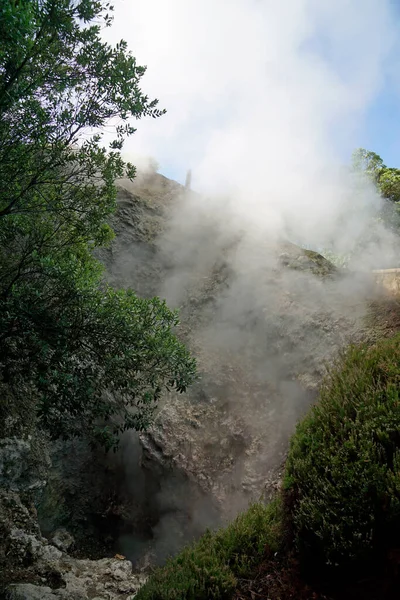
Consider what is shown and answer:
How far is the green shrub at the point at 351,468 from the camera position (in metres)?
3.56

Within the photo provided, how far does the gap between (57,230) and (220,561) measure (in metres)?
4.83

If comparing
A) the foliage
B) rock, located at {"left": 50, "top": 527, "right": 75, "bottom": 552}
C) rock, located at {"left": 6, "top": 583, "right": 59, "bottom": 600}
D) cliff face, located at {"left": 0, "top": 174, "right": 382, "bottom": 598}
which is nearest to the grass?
rock, located at {"left": 6, "top": 583, "right": 59, "bottom": 600}

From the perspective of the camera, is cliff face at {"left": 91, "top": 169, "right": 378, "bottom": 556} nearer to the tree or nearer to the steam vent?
the steam vent

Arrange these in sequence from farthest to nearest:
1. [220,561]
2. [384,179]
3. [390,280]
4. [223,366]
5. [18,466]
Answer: [384,179]
[223,366]
[390,280]
[18,466]
[220,561]

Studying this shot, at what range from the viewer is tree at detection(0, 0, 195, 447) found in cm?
432

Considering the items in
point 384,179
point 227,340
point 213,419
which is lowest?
point 213,419

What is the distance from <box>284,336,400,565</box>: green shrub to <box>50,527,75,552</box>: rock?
5.65 meters

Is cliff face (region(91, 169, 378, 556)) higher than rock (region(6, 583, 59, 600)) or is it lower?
higher

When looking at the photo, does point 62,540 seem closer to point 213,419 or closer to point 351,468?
point 213,419

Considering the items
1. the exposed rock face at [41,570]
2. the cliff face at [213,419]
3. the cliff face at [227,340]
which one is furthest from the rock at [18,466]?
the cliff face at [227,340]

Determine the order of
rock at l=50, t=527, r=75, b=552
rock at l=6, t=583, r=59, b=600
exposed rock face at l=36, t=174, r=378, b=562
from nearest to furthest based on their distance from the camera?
1. rock at l=6, t=583, r=59, b=600
2. rock at l=50, t=527, r=75, b=552
3. exposed rock face at l=36, t=174, r=378, b=562

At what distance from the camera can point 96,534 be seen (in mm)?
8820

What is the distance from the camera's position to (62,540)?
8008 millimetres

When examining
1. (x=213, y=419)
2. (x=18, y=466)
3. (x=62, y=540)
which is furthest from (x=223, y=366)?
(x=18, y=466)
